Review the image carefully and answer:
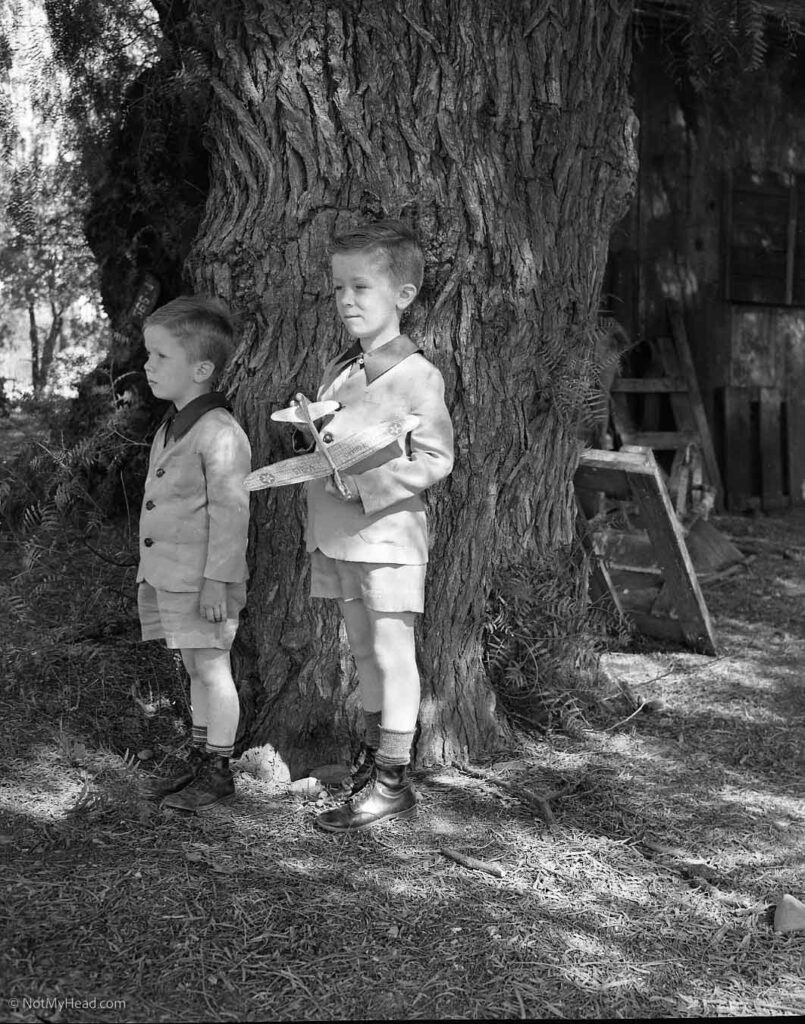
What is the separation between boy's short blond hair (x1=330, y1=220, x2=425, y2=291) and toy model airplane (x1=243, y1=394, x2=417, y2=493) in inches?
16.5

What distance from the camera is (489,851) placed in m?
3.06

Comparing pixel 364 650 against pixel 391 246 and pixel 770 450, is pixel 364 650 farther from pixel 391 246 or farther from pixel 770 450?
pixel 770 450

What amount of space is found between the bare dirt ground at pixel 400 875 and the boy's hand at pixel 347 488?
0.98 m

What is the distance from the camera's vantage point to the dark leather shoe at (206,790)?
3.17 meters

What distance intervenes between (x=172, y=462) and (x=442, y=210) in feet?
3.77

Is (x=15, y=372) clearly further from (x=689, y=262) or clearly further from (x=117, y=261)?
(x=689, y=262)

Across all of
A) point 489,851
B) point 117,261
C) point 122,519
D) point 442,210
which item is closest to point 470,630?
point 489,851

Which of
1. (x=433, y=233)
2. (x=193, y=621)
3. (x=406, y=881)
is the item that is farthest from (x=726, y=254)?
(x=406, y=881)

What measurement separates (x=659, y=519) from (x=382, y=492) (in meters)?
2.14

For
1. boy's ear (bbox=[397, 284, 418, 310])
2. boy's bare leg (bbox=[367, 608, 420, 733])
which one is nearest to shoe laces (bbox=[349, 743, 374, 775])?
boy's bare leg (bbox=[367, 608, 420, 733])

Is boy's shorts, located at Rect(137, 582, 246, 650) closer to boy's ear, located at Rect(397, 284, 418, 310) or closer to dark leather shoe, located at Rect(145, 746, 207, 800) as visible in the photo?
dark leather shoe, located at Rect(145, 746, 207, 800)

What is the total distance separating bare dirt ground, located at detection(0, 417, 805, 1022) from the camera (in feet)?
7.89

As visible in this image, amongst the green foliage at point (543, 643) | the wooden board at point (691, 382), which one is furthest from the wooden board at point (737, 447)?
the green foliage at point (543, 643)

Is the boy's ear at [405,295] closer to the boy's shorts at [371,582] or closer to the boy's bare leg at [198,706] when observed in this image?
the boy's shorts at [371,582]
